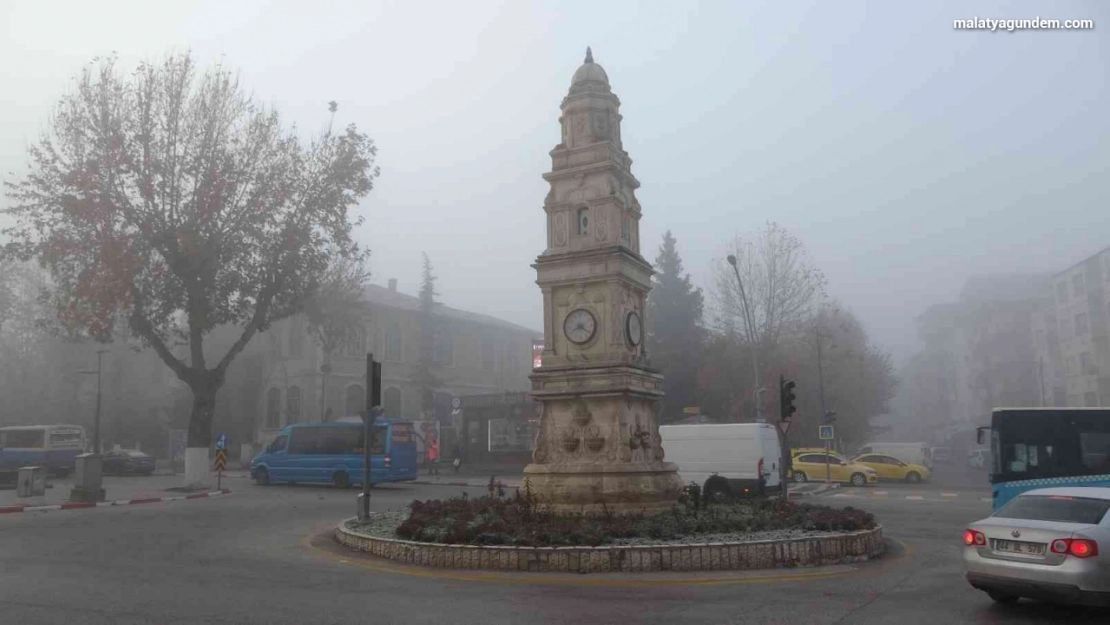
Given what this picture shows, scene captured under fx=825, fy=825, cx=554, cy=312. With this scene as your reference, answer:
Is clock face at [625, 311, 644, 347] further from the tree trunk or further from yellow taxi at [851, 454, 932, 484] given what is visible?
yellow taxi at [851, 454, 932, 484]

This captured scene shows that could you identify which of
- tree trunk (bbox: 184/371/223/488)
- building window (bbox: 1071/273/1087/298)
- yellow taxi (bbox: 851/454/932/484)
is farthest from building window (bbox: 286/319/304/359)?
building window (bbox: 1071/273/1087/298)

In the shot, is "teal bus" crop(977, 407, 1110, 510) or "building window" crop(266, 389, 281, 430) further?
→ "building window" crop(266, 389, 281, 430)

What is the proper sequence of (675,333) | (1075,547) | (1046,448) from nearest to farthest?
(1075,547) < (1046,448) < (675,333)

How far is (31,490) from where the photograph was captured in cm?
2581

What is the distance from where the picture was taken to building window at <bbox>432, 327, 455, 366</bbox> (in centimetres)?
6253

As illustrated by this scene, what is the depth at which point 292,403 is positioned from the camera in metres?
55.3

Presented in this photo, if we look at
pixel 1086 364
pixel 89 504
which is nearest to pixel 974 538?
pixel 89 504

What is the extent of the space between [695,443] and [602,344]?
1025cm

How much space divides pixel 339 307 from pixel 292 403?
11992 millimetres

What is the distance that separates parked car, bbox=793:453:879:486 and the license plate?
2842 centimetres

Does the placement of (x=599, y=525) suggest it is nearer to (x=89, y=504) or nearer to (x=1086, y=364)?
(x=89, y=504)

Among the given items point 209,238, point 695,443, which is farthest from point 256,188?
point 695,443

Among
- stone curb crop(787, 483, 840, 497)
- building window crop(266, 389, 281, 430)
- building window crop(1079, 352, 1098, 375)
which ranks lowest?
stone curb crop(787, 483, 840, 497)

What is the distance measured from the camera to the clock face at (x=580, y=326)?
16.5m
